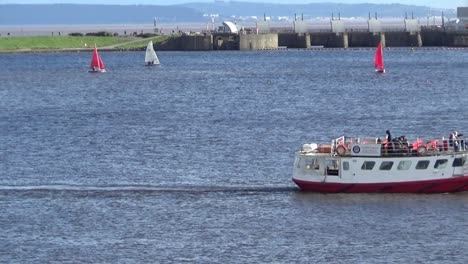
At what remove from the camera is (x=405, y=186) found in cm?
6200

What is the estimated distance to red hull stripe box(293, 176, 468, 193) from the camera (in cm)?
6191

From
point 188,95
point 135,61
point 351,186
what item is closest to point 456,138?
point 351,186

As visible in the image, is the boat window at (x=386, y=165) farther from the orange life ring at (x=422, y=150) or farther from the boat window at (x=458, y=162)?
the boat window at (x=458, y=162)

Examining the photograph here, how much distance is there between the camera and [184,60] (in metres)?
193

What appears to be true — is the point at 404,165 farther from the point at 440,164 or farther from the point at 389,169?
the point at 440,164

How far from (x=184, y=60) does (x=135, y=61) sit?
7.04 m

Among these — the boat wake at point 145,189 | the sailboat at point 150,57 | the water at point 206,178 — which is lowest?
the sailboat at point 150,57

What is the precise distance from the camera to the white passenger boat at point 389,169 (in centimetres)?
6184

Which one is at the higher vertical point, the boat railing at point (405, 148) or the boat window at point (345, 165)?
the boat railing at point (405, 148)

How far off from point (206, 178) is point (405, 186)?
34.9ft

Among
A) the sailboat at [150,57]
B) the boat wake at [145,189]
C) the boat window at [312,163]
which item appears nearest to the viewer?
the boat window at [312,163]

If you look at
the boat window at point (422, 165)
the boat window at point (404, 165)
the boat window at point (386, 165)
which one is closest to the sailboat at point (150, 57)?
the boat window at point (386, 165)

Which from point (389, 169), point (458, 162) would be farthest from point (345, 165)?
point (458, 162)

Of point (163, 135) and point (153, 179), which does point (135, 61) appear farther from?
point (153, 179)
